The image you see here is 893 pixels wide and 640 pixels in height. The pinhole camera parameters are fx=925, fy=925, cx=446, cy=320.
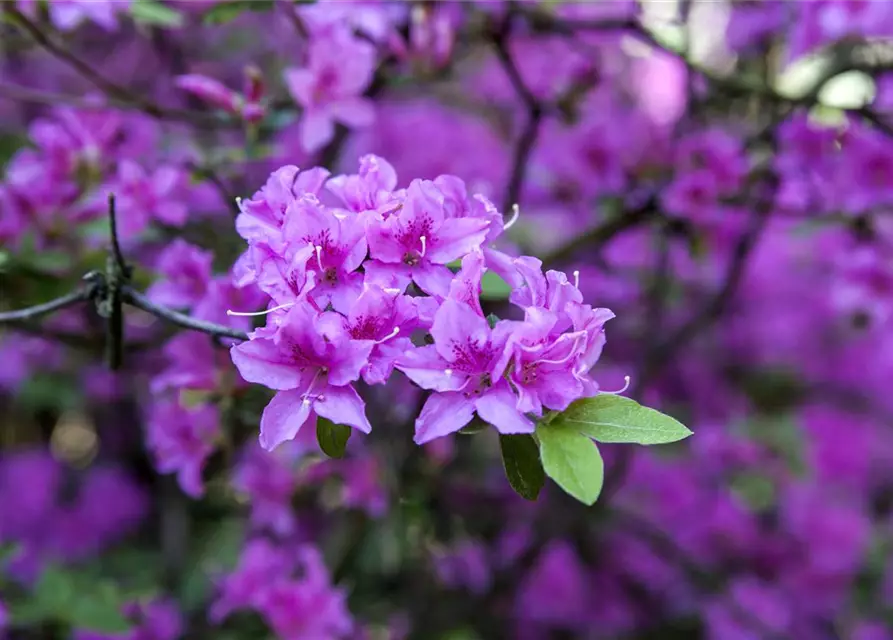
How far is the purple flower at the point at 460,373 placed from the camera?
2.35ft

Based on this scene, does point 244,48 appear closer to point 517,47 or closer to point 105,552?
point 517,47

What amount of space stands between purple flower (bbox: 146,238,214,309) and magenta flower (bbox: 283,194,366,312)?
1.18 feet

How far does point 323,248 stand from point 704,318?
1237 mm

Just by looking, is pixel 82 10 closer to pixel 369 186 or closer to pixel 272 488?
pixel 369 186

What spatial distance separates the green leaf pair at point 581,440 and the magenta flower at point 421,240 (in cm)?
14

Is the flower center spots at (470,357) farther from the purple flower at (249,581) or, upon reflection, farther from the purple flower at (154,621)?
the purple flower at (154,621)

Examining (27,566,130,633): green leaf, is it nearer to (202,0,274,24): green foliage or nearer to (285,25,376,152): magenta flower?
(285,25,376,152): magenta flower

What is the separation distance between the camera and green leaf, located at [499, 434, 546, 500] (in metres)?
0.77

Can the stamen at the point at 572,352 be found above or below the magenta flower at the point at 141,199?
above

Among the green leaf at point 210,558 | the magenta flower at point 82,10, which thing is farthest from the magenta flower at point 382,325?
the green leaf at point 210,558

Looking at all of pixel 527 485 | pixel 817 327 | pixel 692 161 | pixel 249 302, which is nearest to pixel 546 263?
pixel 692 161

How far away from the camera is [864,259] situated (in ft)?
5.07

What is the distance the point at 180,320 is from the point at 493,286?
0.94 feet

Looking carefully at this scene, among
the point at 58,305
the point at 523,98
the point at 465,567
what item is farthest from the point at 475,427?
the point at 465,567
